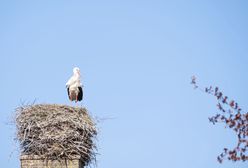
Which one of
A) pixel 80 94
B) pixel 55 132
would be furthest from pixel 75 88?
pixel 55 132

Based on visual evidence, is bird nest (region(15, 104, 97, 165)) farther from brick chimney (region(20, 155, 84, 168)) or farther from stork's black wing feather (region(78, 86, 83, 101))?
stork's black wing feather (region(78, 86, 83, 101))

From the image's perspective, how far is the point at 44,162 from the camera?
42.2 ft

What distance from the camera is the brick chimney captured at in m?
12.8

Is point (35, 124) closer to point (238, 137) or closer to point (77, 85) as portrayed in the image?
point (77, 85)

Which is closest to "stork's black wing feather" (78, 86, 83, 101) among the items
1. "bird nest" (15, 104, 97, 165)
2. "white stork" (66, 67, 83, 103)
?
"white stork" (66, 67, 83, 103)

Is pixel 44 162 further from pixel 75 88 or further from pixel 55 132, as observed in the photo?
pixel 75 88

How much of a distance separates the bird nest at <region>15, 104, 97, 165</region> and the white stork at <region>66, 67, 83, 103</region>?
2.75 m

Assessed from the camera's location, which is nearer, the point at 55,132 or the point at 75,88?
the point at 55,132

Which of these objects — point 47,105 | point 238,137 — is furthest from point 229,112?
point 47,105

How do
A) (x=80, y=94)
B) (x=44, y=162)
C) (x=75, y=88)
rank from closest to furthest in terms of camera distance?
(x=44, y=162) < (x=75, y=88) < (x=80, y=94)

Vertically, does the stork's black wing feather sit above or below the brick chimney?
above

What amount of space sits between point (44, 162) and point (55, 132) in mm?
753

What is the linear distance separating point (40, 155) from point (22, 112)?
130 cm

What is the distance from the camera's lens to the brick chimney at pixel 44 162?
12.8m
